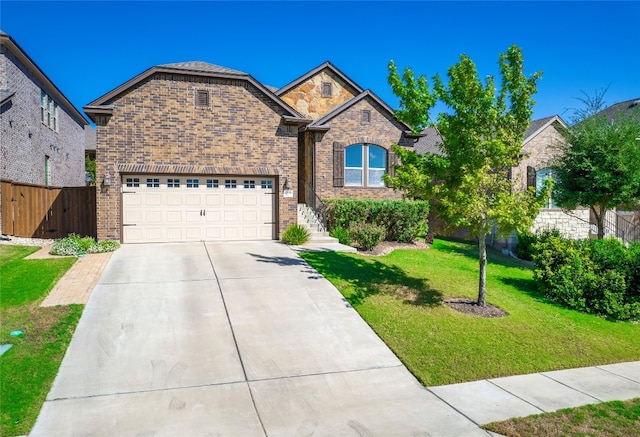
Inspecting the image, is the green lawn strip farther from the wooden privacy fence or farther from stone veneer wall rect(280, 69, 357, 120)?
stone veneer wall rect(280, 69, 357, 120)

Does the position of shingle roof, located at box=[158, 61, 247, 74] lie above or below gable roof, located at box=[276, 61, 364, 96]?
below

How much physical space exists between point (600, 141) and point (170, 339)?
50.6ft

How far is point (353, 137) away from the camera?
20156mm

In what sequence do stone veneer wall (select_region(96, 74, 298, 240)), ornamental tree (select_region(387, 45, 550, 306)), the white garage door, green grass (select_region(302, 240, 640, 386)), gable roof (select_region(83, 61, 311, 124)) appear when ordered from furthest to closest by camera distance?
1. the white garage door
2. stone veneer wall (select_region(96, 74, 298, 240))
3. gable roof (select_region(83, 61, 311, 124))
4. ornamental tree (select_region(387, 45, 550, 306))
5. green grass (select_region(302, 240, 640, 386))

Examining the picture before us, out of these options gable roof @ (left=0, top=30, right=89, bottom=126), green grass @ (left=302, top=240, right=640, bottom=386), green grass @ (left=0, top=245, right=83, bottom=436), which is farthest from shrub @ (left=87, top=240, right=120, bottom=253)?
gable roof @ (left=0, top=30, right=89, bottom=126)

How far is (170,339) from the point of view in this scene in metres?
7.82

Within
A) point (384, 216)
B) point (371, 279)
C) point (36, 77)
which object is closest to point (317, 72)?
point (384, 216)

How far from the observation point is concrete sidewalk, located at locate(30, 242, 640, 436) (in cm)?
550

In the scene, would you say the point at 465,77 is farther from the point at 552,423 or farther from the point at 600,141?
the point at 600,141

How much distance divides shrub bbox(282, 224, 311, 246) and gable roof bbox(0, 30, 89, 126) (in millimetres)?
10715

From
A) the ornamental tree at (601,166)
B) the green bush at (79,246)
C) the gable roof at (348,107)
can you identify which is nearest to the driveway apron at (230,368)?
the green bush at (79,246)

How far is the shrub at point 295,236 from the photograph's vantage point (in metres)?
15.8

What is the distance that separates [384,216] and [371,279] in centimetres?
626

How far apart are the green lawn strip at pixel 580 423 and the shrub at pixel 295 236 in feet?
35.1
